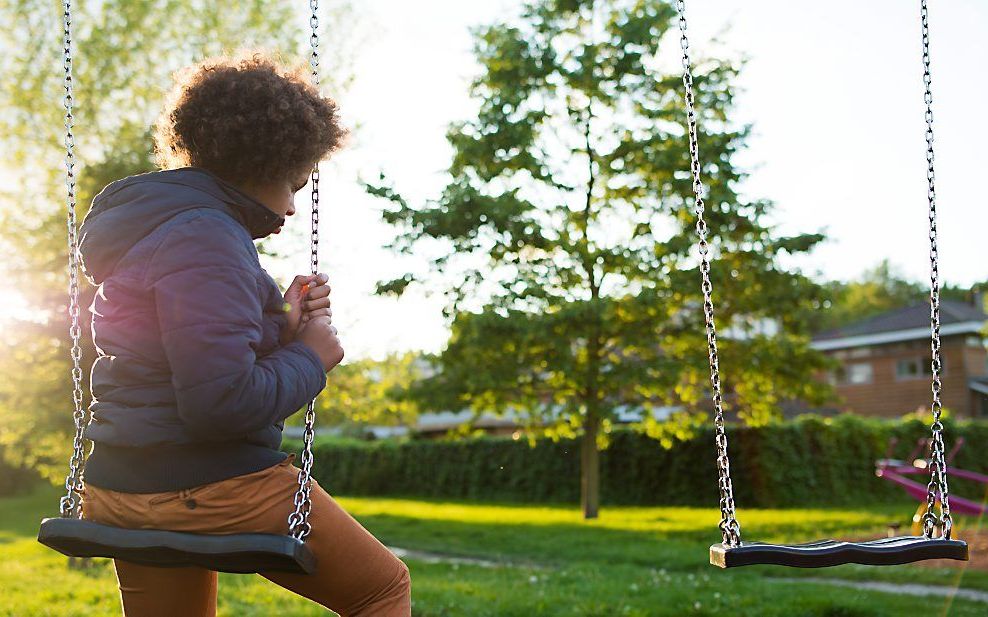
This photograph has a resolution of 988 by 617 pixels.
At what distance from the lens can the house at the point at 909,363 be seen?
33.4 metres

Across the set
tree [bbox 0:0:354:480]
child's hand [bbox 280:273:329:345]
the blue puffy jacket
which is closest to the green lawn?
tree [bbox 0:0:354:480]

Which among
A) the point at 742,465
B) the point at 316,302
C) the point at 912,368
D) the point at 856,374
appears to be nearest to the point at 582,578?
the point at 316,302

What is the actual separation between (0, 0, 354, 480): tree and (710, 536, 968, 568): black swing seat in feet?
31.0

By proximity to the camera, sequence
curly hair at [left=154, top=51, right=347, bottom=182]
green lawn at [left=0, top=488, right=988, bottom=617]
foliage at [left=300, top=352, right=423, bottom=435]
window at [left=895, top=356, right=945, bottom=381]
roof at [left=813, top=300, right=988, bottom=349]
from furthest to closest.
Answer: roof at [left=813, top=300, right=988, bottom=349] < window at [left=895, top=356, right=945, bottom=381] < foliage at [left=300, top=352, right=423, bottom=435] < green lawn at [left=0, top=488, right=988, bottom=617] < curly hair at [left=154, top=51, right=347, bottom=182]

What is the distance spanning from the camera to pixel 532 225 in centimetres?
1496

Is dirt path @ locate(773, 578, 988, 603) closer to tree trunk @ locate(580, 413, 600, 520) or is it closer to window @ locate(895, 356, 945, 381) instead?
tree trunk @ locate(580, 413, 600, 520)

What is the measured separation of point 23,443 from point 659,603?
999 centimetres

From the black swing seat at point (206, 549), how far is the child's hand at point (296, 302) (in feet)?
1.40

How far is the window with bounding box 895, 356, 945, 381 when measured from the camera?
110 ft

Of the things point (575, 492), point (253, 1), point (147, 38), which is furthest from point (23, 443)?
point (575, 492)

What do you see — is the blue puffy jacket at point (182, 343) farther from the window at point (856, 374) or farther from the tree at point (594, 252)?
the window at point (856, 374)

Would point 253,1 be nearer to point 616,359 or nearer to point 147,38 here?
point 147,38

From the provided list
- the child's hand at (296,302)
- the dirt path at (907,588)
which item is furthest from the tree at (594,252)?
the child's hand at (296,302)

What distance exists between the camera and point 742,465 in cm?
1983
